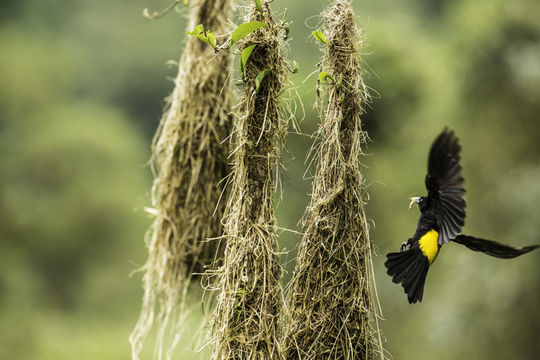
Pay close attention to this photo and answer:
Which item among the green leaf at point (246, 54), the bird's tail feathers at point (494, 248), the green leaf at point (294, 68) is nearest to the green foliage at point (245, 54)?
the green leaf at point (246, 54)

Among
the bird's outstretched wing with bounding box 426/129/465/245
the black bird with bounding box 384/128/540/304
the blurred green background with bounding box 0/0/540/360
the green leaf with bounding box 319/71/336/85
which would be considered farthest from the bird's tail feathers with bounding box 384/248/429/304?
the green leaf with bounding box 319/71/336/85

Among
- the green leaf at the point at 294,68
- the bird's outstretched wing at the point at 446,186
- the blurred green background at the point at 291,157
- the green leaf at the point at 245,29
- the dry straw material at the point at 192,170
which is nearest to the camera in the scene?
the bird's outstretched wing at the point at 446,186

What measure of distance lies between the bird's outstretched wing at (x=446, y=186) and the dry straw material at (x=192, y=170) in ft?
3.27

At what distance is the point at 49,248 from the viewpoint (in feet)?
30.0

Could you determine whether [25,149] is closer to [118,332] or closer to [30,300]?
[30,300]

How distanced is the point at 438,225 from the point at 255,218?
1.77 feet

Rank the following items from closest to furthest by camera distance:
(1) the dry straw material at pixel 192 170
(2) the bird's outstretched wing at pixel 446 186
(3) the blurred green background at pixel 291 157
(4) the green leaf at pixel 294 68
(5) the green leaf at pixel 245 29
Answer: (2) the bird's outstretched wing at pixel 446 186 → (5) the green leaf at pixel 245 29 → (4) the green leaf at pixel 294 68 → (1) the dry straw material at pixel 192 170 → (3) the blurred green background at pixel 291 157

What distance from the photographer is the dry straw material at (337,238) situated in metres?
1.71

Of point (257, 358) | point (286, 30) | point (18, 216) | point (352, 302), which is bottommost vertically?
point (257, 358)

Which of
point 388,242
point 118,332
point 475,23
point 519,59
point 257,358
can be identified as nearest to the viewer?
point 257,358

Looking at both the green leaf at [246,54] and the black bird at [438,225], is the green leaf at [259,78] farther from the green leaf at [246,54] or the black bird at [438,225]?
the black bird at [438,225]

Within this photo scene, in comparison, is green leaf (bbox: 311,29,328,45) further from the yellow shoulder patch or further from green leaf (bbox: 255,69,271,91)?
the yellow shoulder patch

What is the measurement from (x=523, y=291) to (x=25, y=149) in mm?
7515

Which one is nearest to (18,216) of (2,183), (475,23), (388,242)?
(2,183)
